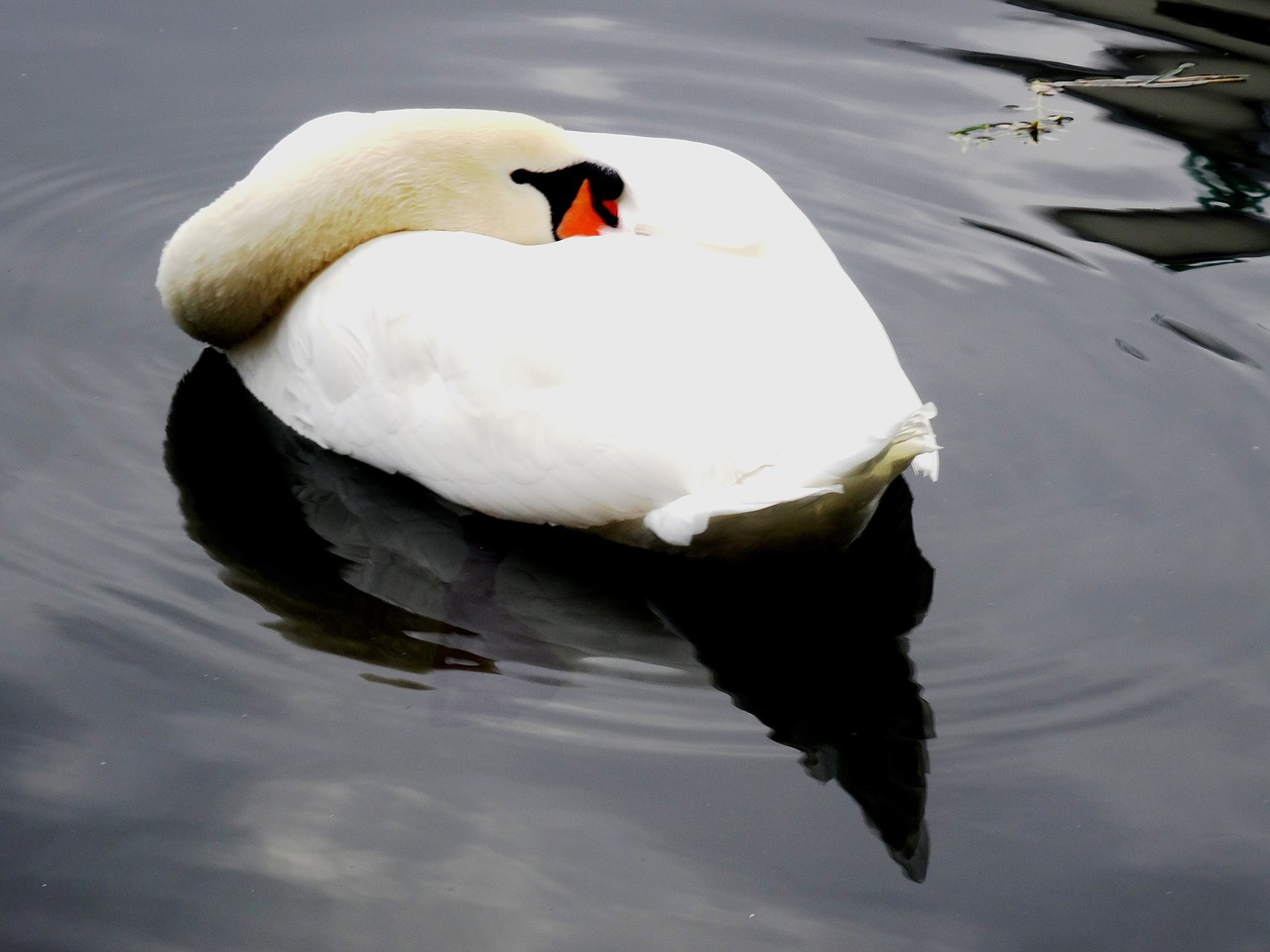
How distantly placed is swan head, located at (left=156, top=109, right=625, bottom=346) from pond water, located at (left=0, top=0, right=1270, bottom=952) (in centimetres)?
44

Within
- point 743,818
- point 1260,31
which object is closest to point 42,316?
point 743,818

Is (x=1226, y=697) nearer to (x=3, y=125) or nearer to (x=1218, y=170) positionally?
(x=1218, y=170)

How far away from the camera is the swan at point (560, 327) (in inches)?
159

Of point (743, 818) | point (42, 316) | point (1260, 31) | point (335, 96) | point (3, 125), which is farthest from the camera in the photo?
point (1260, 31)

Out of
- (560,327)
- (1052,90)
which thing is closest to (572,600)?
(560,327)

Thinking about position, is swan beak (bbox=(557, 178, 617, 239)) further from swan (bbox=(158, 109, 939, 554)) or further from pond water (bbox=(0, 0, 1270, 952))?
pond water (bbox=(0, 0, 1270, 952))

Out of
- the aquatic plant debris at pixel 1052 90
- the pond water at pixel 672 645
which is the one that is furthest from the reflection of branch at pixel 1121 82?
the pond water at pixel 672 645

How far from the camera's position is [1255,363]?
5473 millimetres

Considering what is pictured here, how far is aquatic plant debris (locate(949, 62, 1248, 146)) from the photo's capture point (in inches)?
275

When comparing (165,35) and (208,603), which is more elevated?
(165,35)

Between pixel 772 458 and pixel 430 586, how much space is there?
101 cm

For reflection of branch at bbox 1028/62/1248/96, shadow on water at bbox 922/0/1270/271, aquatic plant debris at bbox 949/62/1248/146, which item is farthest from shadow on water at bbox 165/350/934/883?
reflection of branch at bbox 1028/62/1248/96

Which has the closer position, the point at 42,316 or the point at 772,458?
the point at 772,458

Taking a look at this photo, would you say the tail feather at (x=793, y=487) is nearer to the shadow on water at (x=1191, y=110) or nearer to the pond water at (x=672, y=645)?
the pond water at (x=672, y=645)
